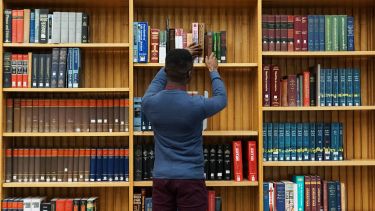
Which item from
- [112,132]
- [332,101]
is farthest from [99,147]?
[332,101]

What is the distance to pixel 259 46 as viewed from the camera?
3.59m

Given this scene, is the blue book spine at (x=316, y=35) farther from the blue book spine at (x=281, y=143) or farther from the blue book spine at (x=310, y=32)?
the blue book spine at (x=281, y=143)

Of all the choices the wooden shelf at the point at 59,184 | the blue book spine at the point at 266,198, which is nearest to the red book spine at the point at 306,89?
the blue book spine at the point at 266,198

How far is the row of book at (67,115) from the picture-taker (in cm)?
361

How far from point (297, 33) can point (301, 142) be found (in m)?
0.84

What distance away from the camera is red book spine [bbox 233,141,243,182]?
3.61 metres

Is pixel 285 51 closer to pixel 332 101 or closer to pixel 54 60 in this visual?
pixel 332 101

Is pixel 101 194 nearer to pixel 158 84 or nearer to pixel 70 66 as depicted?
pixel 70 66

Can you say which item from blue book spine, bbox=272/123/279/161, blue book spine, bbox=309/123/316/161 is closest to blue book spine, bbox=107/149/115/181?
blue book spine, bbox=272/123/279/161

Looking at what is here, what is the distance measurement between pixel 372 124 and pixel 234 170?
129cm

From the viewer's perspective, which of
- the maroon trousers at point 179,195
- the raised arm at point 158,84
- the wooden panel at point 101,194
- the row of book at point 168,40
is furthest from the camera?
the wooden panel at point 101,194

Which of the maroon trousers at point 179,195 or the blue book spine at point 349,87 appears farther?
the blue book spine at point 349,87

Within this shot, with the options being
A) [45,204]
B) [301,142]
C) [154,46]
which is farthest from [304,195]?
[45,204]

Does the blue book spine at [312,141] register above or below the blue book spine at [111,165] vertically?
above
